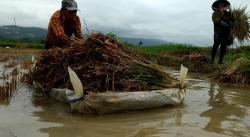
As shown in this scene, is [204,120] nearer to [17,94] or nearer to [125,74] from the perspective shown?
[125,74]

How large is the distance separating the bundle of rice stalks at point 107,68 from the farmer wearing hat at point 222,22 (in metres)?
4.60

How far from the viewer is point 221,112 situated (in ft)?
16.7

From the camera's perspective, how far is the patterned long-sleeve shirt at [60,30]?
6692 mm

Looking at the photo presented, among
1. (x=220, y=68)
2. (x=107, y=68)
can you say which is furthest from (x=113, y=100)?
(x=220, y=68)

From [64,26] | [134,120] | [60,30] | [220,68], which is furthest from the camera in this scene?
[220,68]

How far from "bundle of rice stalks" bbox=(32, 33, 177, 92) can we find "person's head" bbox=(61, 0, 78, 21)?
953mm

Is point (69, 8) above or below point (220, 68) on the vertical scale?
above

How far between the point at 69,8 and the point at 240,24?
17.1ft

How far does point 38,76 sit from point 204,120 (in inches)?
126

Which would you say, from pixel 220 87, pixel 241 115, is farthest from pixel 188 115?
pixel 220 87

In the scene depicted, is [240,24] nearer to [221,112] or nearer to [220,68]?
[220,68]

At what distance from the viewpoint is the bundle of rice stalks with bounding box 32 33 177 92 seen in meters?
5.22

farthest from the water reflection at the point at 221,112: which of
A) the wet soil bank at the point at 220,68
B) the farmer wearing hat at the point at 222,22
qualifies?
the farmer wearing hat at the point at 222,22

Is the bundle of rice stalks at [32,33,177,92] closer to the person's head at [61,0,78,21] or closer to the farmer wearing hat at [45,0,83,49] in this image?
the farmer wearing hat at [45,0,83,49]
